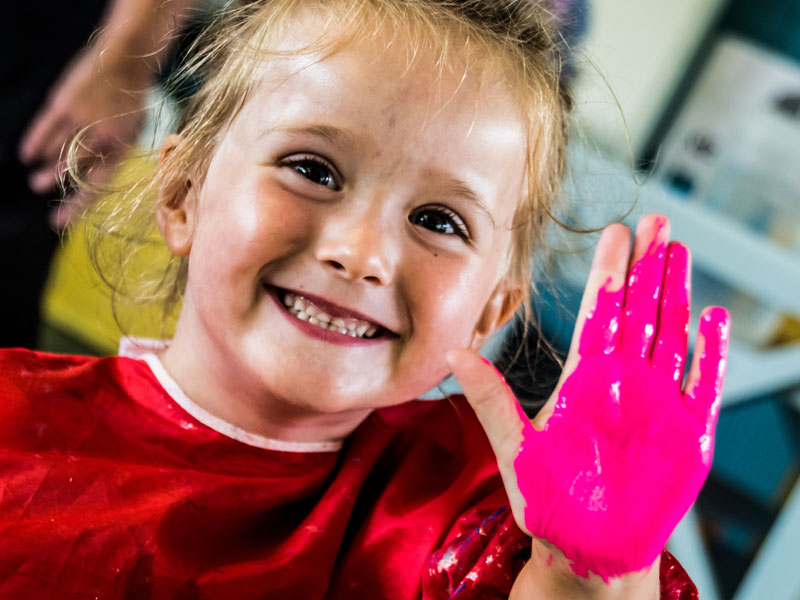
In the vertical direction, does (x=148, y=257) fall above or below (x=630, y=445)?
below

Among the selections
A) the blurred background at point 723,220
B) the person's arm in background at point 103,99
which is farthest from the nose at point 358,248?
the person's arm in background at point 103,99

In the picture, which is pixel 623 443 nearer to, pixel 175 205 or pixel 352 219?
pixel 352 219

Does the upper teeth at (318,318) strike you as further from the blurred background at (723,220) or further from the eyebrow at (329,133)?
the blurred background at (723,220)

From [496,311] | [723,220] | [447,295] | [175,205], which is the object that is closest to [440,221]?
[447,295]

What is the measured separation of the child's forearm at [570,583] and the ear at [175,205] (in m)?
0.46

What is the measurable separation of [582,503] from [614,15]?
1751 mm

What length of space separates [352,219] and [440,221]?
0.31 feet

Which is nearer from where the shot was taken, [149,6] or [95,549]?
[95,549]

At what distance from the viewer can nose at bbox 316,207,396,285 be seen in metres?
0.67

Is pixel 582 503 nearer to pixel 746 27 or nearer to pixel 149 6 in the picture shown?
pixel 149 6

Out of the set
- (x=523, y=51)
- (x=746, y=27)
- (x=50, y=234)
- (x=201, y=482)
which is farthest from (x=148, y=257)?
(x=746, y=27)

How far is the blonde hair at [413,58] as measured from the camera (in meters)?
0.71

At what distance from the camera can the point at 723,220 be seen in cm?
154

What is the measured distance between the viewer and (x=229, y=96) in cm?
78
